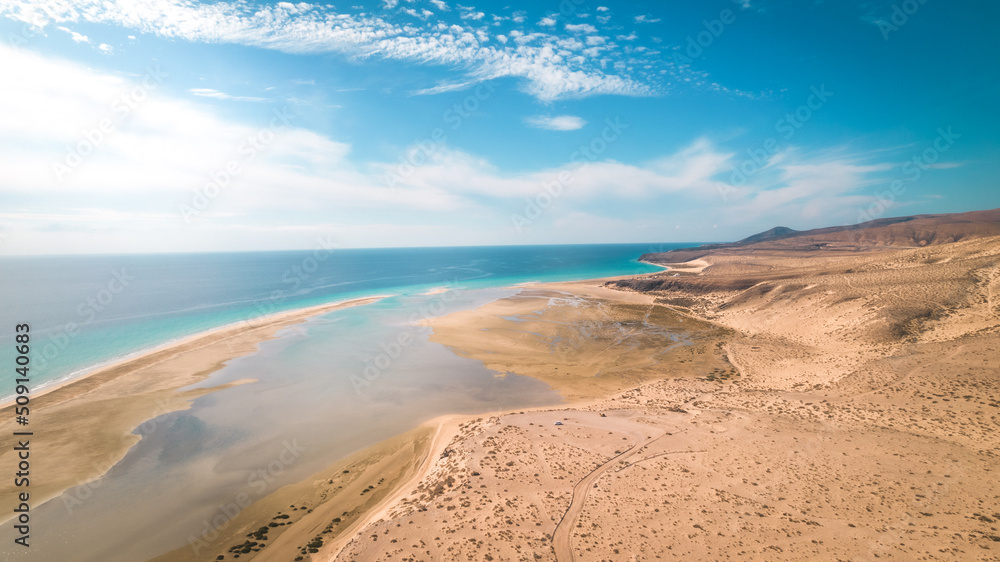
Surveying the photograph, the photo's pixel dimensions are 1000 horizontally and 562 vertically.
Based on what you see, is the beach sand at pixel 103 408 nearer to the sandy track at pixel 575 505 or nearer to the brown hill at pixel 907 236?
the sandy track at pixel 575 505

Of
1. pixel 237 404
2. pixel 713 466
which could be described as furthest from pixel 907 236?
pixel 237 404

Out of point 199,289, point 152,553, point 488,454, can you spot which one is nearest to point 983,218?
point 488,454

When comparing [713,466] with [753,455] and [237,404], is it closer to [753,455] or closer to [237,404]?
[753,455]

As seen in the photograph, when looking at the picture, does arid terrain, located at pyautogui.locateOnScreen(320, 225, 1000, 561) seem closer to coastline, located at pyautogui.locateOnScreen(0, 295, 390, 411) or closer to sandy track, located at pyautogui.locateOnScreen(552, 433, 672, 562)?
sandy track, located at pyautogui.locateOnScreen(552, 433, 672, 562)

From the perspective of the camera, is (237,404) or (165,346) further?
(165,346)

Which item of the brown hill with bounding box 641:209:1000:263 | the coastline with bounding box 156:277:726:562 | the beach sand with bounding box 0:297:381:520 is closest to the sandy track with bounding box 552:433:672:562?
the coastline with bounding box 156:277:726:562

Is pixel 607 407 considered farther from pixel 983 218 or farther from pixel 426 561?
pixel 983 218
